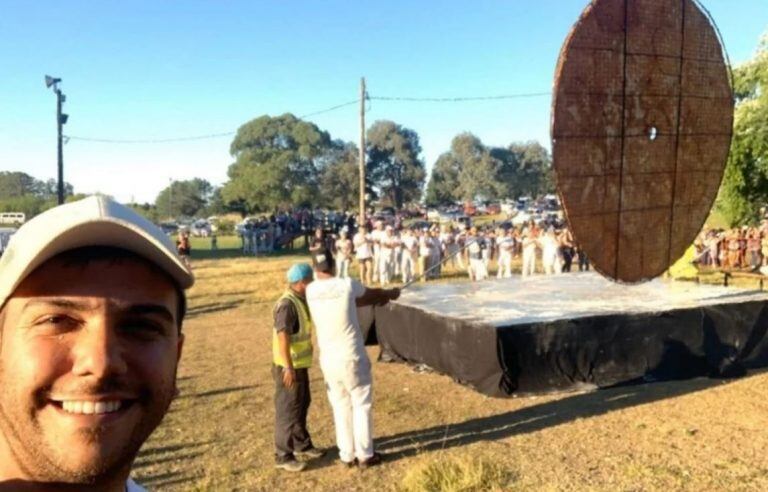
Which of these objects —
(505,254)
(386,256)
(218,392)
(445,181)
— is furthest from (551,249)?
(445,181)

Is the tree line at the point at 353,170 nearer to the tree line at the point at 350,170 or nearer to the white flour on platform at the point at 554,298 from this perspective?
the tree line at the point at 350,170

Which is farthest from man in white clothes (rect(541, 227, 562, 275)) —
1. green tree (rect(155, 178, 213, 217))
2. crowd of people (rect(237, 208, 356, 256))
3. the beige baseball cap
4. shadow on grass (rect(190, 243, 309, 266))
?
green tree (rect(155, 178, 213, 217))

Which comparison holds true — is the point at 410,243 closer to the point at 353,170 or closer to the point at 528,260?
the point at 528,260

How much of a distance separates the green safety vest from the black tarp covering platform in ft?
8.99

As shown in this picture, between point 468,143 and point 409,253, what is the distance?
66333 millimetres

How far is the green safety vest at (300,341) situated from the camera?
6086 mm

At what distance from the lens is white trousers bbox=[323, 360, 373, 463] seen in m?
5.88

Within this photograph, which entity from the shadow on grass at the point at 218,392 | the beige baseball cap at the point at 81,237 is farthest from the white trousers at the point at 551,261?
the beige baseball cap at the point at 81,237

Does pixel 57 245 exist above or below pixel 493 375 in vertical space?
above

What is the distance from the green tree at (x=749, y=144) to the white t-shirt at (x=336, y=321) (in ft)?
41.9

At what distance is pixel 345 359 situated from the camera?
583cm

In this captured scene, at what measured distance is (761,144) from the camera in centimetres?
1644

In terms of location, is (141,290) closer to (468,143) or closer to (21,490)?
(21,490)

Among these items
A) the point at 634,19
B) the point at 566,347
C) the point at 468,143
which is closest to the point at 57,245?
the point at 634,19
